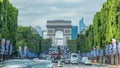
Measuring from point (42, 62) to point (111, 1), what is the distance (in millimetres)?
76098

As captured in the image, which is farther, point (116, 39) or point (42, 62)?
point (116, 39)

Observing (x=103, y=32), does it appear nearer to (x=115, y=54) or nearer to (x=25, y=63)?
(x=115, y=54)

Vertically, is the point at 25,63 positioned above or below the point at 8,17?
below

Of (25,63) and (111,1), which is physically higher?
(111,1)

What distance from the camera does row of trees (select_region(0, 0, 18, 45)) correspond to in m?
95.9

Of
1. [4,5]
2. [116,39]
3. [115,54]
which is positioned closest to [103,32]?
[115,54]

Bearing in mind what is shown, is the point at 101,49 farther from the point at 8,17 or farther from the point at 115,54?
the point at 8,17

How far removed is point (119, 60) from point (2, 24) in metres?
33.6

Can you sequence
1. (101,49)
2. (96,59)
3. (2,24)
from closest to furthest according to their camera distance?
(2,24) → (101,49) → (96,59)

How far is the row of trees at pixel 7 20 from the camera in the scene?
9588 cm

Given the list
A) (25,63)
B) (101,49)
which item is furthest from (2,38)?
(25,63)

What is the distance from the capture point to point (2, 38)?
319ft

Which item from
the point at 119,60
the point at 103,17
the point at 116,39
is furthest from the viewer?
the point at 103,17

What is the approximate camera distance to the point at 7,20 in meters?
109
